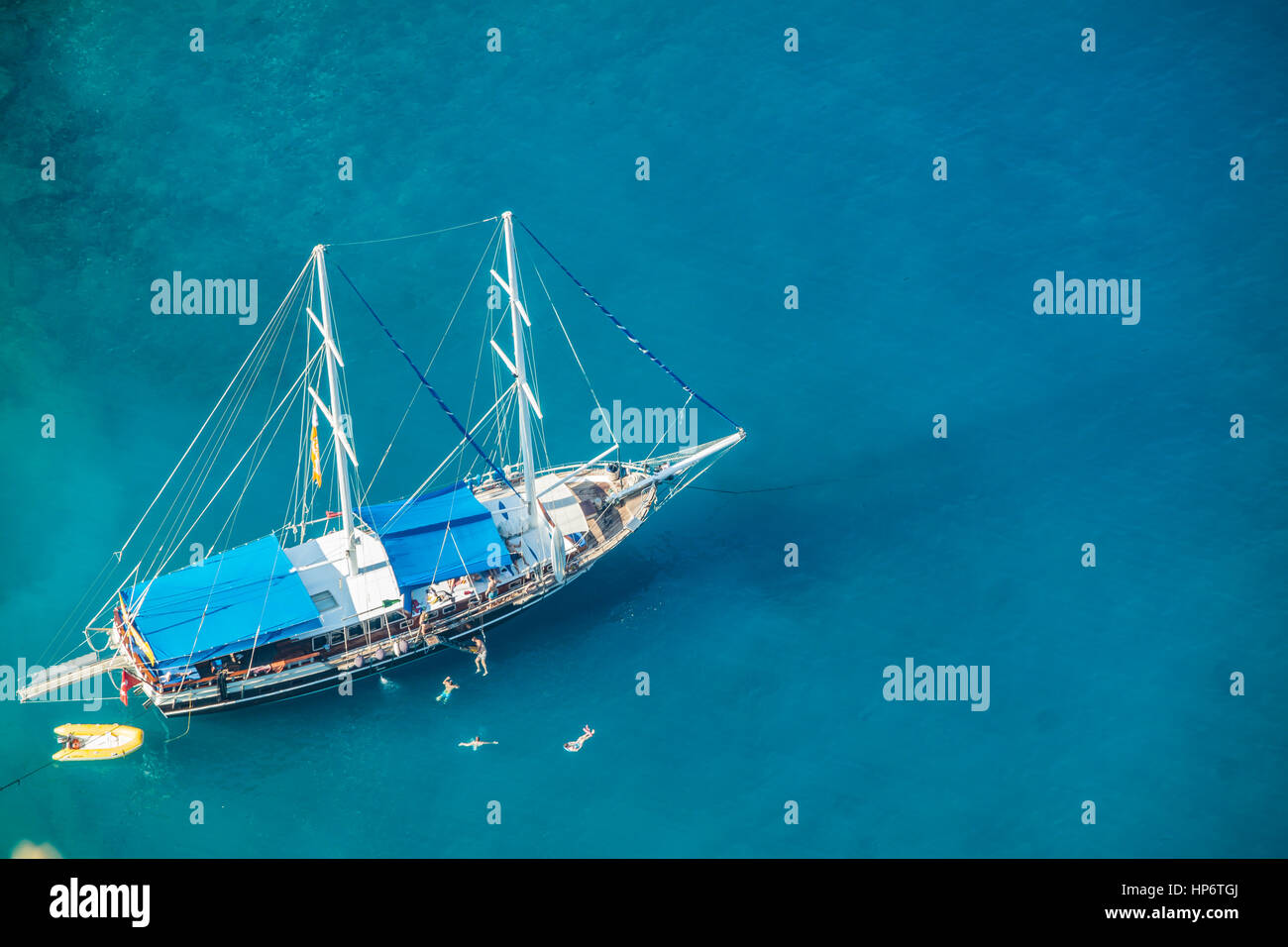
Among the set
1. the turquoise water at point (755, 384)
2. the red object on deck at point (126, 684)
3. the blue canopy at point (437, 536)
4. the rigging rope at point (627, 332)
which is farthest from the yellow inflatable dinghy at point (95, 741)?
the rigging rope at point (627, 332)

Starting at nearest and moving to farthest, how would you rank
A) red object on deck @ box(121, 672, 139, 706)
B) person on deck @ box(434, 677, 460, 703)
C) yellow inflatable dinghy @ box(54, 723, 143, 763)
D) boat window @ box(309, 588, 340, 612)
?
yellow inflatable dinghy @ box(54, 723, 143, 763) < red object on deck @ box(121, 672, 139, 706) < person on deck @ box(434, 677, 460, 703) < boat window @ box(309, 588, 340, 612)

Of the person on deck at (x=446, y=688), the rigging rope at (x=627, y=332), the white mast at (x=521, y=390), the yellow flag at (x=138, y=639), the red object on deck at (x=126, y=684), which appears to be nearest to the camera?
the yellow flag at (x=138, y=639)

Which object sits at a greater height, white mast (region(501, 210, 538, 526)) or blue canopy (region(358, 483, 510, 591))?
white mast (region(501, 210, 538, 526))

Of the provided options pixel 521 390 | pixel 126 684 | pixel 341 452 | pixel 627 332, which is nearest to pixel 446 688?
pixel 341 452

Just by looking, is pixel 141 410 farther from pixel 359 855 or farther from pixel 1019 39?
pixel 1019 39

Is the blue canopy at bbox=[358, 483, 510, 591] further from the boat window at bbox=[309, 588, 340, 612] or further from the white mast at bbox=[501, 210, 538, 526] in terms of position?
the boat window at bbox=[309, 588, 340, 612]

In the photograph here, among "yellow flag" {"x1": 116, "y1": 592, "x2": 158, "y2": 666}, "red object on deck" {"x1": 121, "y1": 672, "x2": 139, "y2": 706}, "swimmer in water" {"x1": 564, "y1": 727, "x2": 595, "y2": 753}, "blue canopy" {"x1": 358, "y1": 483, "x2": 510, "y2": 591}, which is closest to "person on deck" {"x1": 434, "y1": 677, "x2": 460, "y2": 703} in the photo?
"blue canopy" {"x1": 358, "y1": 483, "x2": 510, "y2": 591}

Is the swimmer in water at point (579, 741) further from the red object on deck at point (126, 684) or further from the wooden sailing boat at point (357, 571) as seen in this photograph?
the red object on deck at point (126, 684)
